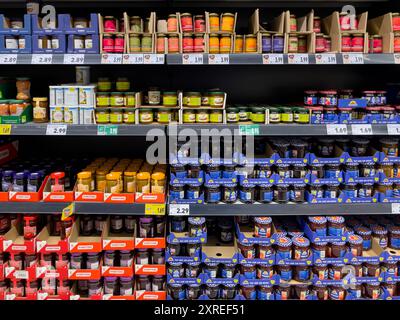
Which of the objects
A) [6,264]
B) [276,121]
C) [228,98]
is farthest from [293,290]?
[6,264]

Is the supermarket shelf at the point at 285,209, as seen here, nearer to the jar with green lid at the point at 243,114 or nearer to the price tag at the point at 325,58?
the jar with green lid at the point at 243,114

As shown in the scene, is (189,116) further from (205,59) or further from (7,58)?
(7,58)

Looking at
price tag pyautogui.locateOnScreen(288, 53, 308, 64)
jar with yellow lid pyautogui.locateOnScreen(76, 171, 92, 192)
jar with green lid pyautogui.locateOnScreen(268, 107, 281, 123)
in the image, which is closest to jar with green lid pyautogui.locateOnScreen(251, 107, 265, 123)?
jar with green lid pyautogui.locateOnScreen(268, 107, 281, 123)

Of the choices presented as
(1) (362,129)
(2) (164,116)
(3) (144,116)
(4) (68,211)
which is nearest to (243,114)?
(2) (164,116)

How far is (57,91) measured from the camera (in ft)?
7.73

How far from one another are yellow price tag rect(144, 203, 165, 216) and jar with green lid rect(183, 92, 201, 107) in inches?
24.5

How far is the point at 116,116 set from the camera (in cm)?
234

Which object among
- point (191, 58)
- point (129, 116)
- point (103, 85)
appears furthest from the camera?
point (103, 85)

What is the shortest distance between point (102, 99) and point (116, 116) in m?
0.13

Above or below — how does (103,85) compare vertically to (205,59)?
below

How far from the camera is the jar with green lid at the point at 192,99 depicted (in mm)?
2340

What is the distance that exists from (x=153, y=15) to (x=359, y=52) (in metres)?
1.23

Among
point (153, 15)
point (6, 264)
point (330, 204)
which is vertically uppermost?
point (153, 15)

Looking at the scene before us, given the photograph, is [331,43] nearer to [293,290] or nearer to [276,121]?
[276,121]
